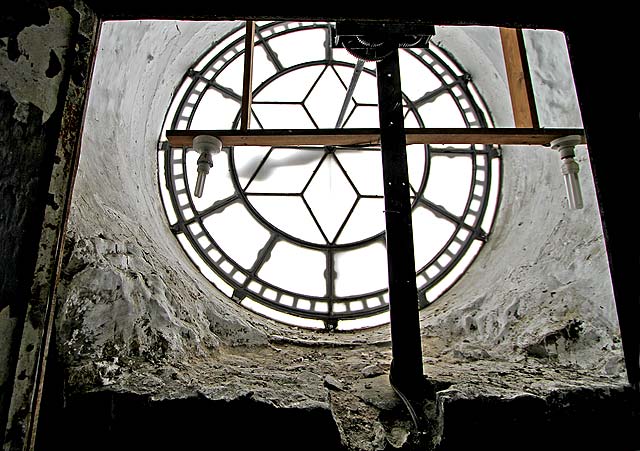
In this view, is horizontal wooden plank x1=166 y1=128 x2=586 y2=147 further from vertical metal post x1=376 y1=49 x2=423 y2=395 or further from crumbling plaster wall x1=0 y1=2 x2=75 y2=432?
crumbling plaster wall x1=0 y1=2 x2=75 y2=432

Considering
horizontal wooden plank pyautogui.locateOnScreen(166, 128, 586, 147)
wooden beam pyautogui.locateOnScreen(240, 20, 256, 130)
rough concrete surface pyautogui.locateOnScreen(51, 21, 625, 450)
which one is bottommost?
rough concrete surface pyautogui.locateOnScreen(51, 21, 625, 450)

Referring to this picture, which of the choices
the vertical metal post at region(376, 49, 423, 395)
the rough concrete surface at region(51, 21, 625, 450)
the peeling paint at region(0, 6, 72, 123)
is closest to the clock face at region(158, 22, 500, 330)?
the rough concrete surface at region(51, 21, 625, 450)

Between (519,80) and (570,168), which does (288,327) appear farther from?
(519,80)

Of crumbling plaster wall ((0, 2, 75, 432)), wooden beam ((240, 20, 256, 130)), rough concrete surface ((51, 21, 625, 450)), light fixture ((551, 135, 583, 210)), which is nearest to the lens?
crumbling plaster wall ((0, 2, 75, 432))

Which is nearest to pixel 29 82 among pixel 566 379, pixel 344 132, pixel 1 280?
pixel 1 280

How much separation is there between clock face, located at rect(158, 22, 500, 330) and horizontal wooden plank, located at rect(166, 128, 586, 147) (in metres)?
0.69

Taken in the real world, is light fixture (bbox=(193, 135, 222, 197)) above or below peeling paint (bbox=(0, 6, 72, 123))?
above

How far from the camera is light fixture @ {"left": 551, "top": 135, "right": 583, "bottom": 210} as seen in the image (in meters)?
1.46

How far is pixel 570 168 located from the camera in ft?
4.82

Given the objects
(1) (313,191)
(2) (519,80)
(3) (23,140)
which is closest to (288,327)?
(1) (313,191)

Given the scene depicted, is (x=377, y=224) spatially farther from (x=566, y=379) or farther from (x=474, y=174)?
(x=566, y=379)

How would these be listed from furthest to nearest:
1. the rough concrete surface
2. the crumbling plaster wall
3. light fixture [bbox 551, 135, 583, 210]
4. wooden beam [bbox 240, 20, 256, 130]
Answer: wooden beam [bbox 240, 20, 256, 130], light fixture [bbox 551, 135, 583, 210], the rough concrete surface, the crumbling plaster wall

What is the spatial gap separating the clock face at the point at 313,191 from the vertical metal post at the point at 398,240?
30.4 inches

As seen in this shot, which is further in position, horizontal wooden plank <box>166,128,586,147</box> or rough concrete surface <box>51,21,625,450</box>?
horizontal wooden plank <box>166,128,586,147</box>
